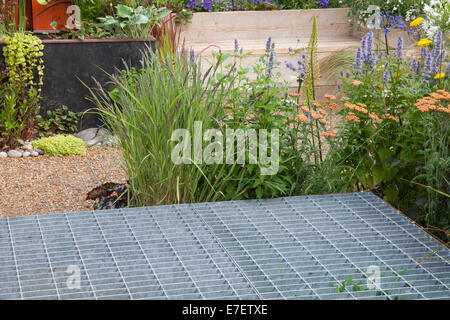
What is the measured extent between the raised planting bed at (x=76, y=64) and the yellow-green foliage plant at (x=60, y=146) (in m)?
0.61

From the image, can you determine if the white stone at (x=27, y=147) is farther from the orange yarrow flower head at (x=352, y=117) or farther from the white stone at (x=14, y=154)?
the orange yarrow flower head at (x=352, y=117)

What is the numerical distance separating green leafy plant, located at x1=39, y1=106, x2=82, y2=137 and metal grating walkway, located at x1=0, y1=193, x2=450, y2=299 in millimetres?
2911

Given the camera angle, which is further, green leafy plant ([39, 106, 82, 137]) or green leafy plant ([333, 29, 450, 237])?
green leafy plant ([39, 106, 82, 137])

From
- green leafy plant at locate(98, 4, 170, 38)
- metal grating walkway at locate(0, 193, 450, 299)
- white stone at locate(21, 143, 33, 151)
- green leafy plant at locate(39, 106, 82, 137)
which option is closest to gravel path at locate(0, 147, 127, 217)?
white stone at locate(21, 143, 33, 151)

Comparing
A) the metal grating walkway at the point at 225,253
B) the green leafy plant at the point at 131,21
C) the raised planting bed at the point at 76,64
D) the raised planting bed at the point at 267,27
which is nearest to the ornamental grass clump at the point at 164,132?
the metal grating walkway at the point at 225,253

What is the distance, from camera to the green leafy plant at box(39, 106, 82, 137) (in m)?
5.64

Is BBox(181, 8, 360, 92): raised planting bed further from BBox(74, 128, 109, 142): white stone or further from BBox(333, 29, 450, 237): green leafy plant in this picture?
BBox(333, 29, 450, 237): green leafy plant

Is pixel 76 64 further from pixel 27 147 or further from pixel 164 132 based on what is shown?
pixel 164 132

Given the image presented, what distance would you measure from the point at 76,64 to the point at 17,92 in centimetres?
66

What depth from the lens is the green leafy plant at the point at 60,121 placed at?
5.64 metres

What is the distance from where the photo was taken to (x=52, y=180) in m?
4.51

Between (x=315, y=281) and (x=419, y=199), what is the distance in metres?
1.13

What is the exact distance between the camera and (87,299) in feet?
6.82

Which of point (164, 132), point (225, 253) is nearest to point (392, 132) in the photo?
point (164, 132)
